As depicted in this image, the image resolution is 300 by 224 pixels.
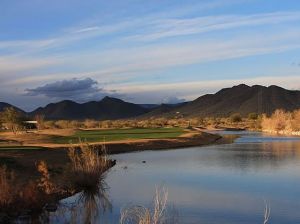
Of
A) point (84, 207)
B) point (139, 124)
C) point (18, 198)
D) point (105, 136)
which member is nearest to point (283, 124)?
point (139, 124)

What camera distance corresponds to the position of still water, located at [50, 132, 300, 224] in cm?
2131

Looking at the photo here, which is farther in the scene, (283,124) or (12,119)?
(283,124)

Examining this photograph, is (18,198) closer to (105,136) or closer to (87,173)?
(87,173)

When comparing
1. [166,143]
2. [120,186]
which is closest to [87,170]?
[120,186]

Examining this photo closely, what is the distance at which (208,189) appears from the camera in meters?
28.2

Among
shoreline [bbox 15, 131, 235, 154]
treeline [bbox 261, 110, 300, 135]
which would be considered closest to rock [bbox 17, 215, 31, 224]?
shoreline [bbox 15, 131, 235, 154]

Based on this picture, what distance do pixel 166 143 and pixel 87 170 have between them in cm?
3886

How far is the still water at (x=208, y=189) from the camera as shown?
21.3 metres

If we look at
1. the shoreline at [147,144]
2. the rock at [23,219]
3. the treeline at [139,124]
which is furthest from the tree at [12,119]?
the rock at [23,219]

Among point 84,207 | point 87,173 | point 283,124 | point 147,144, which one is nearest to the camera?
point 84,207

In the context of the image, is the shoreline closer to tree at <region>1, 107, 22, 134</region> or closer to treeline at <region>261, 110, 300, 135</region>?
tree at <region>1, 107, 22, 134</region>

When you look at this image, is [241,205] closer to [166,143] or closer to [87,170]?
[87,170]

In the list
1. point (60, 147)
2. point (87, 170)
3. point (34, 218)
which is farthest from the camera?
point (60, 147)

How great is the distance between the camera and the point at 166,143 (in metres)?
65.7
